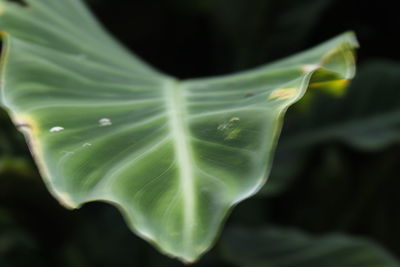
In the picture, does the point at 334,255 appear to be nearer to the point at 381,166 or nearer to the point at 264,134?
the point at 381,166

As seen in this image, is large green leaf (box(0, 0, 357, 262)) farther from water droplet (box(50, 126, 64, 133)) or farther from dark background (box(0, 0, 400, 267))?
dark background (box(0, 0, 400, 267))

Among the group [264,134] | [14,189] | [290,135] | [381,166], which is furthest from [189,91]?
[381,166]

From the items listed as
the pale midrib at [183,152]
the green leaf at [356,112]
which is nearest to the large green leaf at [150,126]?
the pale midrib at [183,152]

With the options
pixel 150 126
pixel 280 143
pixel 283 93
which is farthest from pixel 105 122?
pixel 280 143

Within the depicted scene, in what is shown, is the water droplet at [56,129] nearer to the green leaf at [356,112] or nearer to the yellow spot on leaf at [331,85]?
the yellow spot on leaf at [331,85]

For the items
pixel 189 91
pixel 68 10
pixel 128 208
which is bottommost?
pixel 128 208

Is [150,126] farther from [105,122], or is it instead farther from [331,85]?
[331,85]
